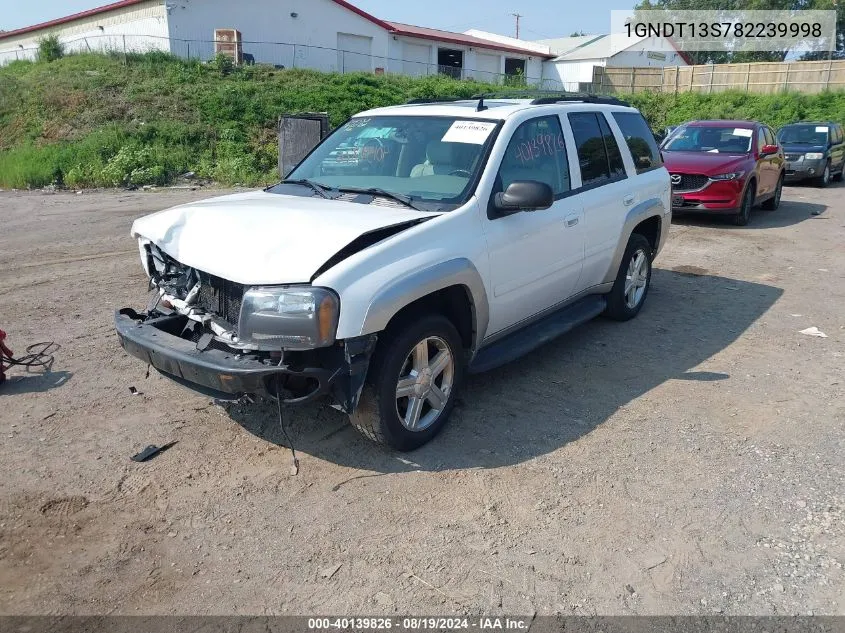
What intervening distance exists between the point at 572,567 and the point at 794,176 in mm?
17981

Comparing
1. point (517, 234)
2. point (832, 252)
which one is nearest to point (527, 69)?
point (832, 252)

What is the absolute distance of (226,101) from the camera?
20.8 m

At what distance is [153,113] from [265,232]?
1834 centimetres

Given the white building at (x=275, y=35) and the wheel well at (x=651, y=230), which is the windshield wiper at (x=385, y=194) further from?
the white building at (x=275, y=35)

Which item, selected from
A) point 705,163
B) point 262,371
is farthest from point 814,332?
point 705,163

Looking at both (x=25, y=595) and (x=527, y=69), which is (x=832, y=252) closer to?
(x=25, y=595)

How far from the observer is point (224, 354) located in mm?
3654

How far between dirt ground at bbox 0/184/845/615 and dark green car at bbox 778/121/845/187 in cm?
1384

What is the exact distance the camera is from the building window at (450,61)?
37781 millimetres

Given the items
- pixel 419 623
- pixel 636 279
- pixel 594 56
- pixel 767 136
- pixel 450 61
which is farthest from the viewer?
pixel 594 56

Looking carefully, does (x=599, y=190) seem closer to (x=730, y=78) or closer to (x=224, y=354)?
(x=224, y=354)

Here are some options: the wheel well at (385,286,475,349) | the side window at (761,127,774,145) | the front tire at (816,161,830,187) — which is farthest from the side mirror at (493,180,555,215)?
the front tire at (816,161,830,187)

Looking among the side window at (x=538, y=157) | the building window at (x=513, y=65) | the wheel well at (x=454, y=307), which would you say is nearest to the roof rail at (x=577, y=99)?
the side window at (x=538, y=157)

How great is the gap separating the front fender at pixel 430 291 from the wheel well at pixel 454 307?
0.03 m
